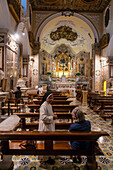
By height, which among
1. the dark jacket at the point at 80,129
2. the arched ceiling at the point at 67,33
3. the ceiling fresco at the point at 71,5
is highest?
the ceiling fresco at the point at 71,5

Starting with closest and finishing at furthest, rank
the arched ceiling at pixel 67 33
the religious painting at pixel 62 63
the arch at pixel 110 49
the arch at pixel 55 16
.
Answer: the arch at pixel 110 49, the arch at pixel 55 16, the arched ceiling at pixel 67 33, the religious painting at pixel 62 63

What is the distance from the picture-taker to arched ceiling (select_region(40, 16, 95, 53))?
16.4 meters

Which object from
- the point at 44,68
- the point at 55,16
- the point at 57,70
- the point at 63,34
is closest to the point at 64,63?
the point at 57,70

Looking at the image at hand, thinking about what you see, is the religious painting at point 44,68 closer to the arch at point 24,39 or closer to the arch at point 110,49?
the arch at point 24,39

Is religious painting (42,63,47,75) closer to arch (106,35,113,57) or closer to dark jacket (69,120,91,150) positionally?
arch (106,35,113,57)

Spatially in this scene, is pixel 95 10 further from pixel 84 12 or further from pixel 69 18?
pixel 69 18

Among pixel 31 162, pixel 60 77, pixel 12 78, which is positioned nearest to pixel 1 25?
pixel 12 78

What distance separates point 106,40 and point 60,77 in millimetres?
8396

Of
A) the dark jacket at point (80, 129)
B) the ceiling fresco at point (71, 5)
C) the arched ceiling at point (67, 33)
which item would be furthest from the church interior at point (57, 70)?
the dark jacket at point (80, 129)

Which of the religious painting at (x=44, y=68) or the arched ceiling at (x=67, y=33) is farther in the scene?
the religious painting at (x=44, y=68)

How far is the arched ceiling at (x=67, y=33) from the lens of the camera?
16.4m

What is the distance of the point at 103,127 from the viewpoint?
15.8 ft

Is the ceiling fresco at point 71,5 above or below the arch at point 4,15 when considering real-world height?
above

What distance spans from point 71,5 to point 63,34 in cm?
473
